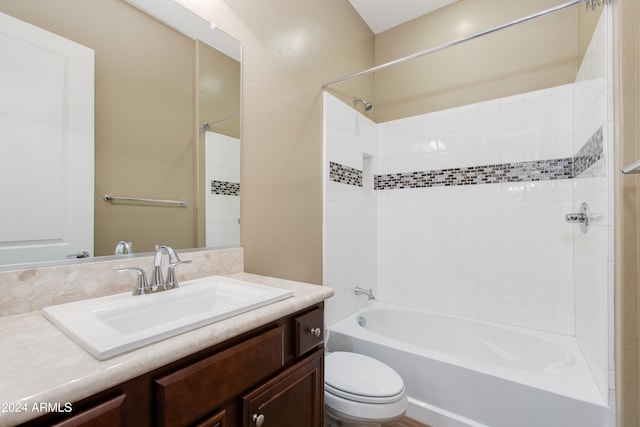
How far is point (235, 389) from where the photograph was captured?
75cm

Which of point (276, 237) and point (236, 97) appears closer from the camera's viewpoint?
point (236, 97)

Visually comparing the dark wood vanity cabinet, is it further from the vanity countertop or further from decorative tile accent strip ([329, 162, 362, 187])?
decorative tile accent strip ([329, 162, 362, 187])

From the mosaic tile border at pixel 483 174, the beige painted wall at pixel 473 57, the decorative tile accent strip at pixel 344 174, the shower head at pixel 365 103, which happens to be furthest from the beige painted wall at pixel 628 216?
the decorative tile accent strip at pixel 344 174

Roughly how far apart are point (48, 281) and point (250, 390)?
2.24 feet

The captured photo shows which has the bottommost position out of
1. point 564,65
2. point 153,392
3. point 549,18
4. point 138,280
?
point 153,392

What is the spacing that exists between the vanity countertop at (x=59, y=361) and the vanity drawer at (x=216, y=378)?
0.16ft

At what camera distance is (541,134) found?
2.00m

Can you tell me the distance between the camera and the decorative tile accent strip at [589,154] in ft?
4.46

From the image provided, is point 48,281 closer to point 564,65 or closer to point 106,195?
point 106,195

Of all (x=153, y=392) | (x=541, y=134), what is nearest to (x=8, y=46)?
(x=153, y=392)

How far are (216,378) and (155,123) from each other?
98cm

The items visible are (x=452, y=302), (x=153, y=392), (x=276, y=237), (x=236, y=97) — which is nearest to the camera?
(x=153, y=392)

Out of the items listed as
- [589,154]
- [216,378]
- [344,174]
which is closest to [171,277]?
[216,378]

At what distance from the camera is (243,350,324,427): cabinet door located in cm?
80
